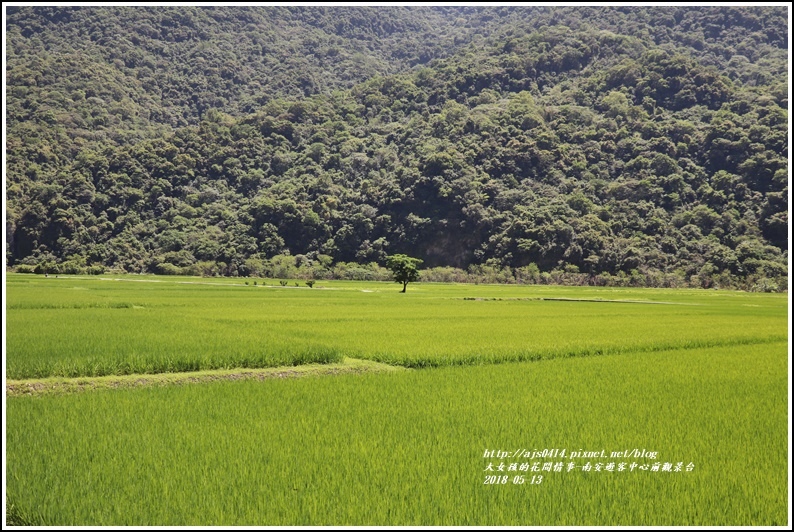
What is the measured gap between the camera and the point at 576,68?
148 meters

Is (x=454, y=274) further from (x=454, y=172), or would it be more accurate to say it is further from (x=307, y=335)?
(x=307, y=335)

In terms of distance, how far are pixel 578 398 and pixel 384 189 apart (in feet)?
300

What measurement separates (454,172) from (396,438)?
94.9m

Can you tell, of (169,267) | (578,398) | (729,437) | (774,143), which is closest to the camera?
(729,437)

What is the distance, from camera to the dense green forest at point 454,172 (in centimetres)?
7800

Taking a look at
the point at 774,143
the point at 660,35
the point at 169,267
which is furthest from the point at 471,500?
the point at 660,35

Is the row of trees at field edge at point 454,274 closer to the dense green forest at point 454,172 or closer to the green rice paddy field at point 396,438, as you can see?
the dense green forest at point 454,172

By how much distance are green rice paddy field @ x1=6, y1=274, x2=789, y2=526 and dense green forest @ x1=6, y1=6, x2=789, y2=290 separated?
62633 mm

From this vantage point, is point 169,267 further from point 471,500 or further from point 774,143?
point 774,143

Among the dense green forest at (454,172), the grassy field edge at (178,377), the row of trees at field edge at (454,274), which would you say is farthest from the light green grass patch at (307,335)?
the dense green forest at (454,172)

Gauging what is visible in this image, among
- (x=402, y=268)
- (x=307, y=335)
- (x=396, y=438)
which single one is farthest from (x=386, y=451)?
(x=402, y=268)

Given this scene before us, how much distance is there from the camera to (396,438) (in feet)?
18.9

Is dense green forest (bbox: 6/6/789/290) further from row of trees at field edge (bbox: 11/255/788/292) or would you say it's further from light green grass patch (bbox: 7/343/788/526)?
light green grass patch (bbox: 7/343/788/526)

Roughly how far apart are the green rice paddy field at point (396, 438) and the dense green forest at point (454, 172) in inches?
2466
